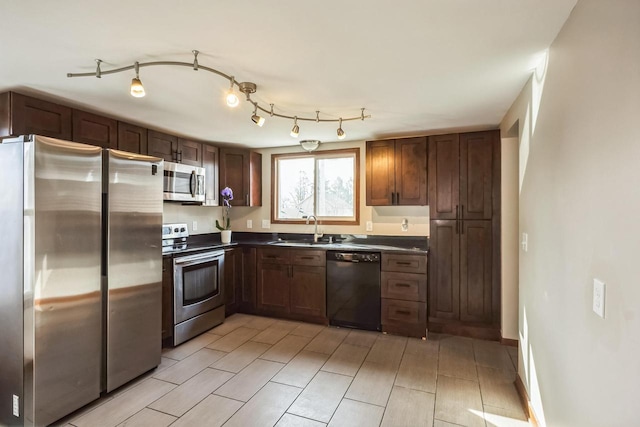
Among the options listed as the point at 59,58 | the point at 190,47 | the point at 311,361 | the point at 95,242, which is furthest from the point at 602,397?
the point at 59,58

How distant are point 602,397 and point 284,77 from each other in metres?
2.25

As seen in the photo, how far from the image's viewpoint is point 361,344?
3281 millimetres

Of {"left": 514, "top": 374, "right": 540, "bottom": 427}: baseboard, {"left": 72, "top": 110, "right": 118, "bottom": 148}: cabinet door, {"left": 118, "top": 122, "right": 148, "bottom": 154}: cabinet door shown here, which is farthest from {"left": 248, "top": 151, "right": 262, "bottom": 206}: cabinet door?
{"left": 514, "top": 374, "right": 540, "bottom": 427}: baseboard

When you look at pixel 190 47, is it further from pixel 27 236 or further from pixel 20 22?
pixel 27 236

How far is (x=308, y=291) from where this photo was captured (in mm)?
3871

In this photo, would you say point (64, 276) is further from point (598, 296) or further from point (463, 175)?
point (463, 175)

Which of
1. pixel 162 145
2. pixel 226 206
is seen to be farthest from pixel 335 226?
pixel 162 145

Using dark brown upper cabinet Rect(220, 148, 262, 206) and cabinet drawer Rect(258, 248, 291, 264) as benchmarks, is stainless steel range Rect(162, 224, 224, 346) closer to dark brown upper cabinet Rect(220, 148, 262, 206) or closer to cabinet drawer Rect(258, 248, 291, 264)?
cabinet drawer Rect(258, 248, 291, 264)

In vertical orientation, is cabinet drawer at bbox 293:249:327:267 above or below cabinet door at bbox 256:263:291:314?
above

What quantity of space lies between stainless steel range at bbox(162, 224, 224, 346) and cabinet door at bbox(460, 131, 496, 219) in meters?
2.85

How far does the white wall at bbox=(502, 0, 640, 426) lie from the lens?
998mm

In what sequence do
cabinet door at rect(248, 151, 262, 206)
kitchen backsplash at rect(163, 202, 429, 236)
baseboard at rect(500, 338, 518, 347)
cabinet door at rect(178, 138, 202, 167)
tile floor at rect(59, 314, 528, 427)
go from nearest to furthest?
tile floor at rect(59, 314, 528, 427), baseboard at rect(500, 338, 518, 347), cabinet door at rect(178, 138, 202, 167), kitchen backsplash at rect(163, 202, 429, 236), cabinet door at rect(248, 151, 262, 206)

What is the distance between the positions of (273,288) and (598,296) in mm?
3342

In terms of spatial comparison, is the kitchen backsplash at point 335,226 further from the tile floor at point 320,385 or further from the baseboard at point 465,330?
the tile floor at point 320,385
